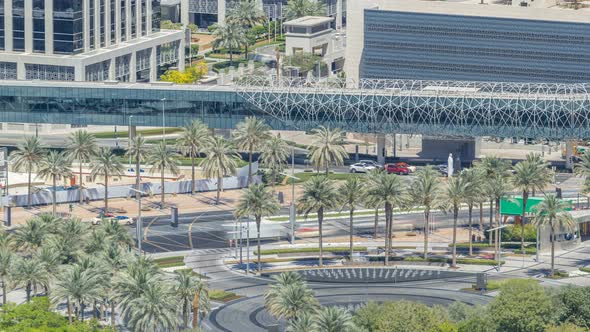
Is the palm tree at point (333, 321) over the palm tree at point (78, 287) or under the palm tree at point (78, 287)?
under

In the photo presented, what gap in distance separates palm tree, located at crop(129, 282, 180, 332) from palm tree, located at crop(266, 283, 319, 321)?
1118cm

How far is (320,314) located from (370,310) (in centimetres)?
1052

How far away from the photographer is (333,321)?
186 meters

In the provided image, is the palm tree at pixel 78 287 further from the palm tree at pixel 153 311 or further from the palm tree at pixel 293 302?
the palm tree at pixel 293 302

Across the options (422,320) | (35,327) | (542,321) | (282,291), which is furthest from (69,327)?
(542,321)

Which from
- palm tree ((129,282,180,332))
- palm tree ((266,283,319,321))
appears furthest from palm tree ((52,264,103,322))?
palm tree ((266,283,319,321))

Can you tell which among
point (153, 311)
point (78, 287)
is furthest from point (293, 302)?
point (78, 287)

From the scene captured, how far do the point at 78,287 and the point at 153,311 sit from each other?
11544 millimetres

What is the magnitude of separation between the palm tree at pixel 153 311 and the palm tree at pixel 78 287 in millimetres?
8228

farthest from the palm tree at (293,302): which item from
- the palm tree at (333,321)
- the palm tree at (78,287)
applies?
the palm tree at (78,287)

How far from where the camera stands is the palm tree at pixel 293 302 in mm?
194875

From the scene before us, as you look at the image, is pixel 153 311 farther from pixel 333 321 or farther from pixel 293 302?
pixel 333 321

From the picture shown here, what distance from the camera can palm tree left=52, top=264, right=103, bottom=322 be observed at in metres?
197

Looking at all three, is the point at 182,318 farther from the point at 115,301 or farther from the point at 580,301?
the point at 580,301
